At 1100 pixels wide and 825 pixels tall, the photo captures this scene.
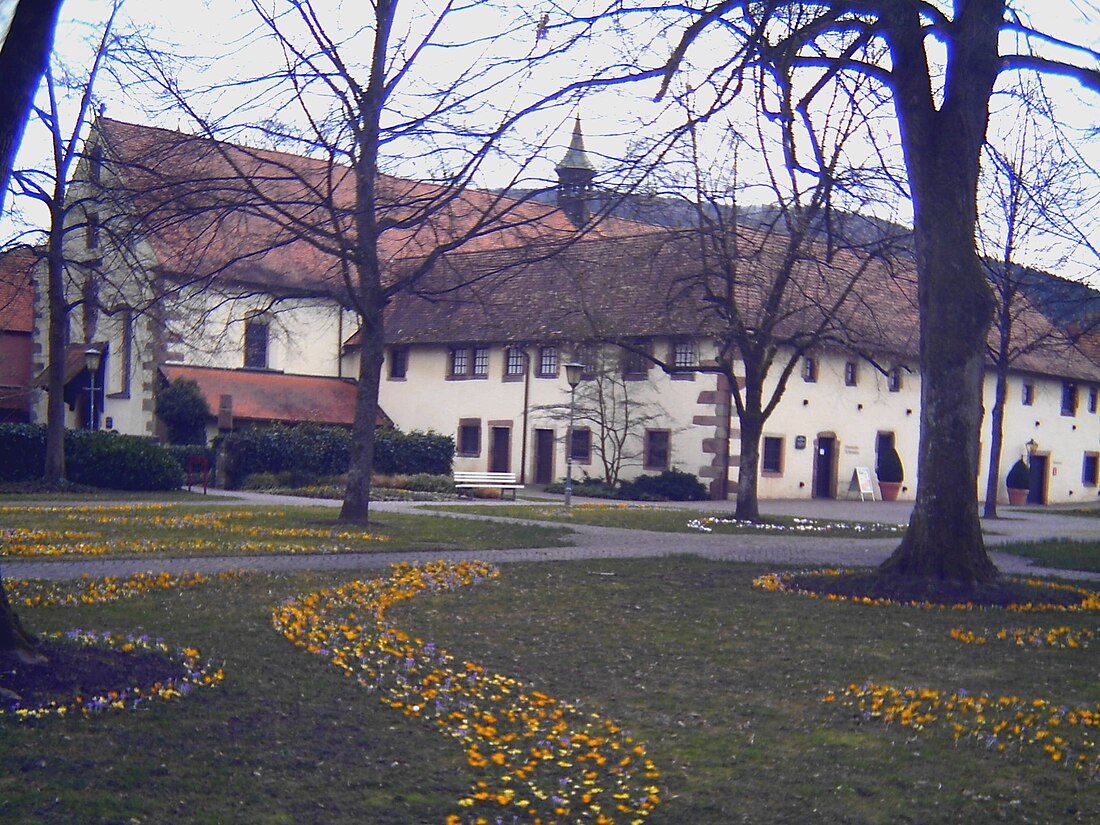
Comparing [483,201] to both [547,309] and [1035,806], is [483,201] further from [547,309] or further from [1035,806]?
[547,309]

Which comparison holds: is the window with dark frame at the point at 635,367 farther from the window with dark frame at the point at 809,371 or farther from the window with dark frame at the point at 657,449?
the window with dark frame at the point at 809,371

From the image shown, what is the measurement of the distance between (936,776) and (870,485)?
36934 millimetres

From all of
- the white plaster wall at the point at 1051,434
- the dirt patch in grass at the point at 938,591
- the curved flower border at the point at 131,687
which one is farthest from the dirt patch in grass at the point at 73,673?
the white plaster wall at the point at 1051,434

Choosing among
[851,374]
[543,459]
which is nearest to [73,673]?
[543,459]

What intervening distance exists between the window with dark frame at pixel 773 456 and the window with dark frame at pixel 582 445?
18.3 ft

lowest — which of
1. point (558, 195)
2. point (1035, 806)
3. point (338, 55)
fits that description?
point (1035, 806)

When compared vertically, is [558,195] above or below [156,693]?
above

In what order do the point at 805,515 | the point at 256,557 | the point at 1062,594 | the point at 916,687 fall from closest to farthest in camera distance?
the point at 916,687 < the point at 1062,594 < the point at 256,557 < the point at 805,515

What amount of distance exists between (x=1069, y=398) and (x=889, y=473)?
1453 cm

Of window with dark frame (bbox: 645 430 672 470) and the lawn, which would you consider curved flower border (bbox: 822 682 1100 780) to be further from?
window with dark frame (bbox: 645 430 672 470)

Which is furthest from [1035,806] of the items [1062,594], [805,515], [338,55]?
[805,515]

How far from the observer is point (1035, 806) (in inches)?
235

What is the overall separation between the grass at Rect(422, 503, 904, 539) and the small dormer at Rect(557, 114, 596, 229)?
10.3 meters

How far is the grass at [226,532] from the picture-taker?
15734 mm
